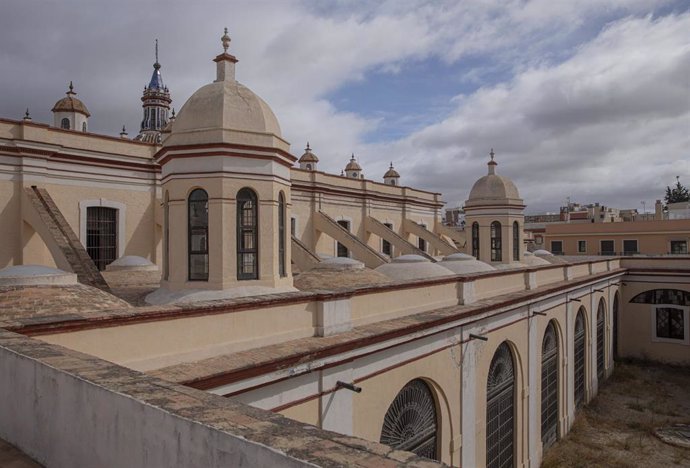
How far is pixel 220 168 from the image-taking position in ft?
29.2

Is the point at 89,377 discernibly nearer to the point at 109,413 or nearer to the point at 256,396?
the point at 109,413

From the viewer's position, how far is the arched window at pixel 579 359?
684 inches

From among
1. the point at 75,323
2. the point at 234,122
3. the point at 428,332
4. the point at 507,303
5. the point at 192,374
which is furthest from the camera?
the point at 507,303

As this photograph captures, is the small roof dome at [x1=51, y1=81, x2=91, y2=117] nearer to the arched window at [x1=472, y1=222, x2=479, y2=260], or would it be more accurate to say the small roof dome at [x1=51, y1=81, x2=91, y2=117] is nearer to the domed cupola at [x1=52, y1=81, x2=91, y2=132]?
the domed cupola at [x1=52, y1=81, x2=91, y2=132]

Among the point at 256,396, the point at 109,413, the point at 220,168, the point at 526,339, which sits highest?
the point at 220,168

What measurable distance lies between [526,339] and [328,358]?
26.1 ft

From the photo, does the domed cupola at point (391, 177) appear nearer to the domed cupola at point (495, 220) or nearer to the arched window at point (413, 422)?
the domed cupola at point (495, 220)

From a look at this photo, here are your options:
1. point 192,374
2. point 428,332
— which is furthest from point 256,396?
point 428,332

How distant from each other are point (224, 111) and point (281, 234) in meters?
2.52

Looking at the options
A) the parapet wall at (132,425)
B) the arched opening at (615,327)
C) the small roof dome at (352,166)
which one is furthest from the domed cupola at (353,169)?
the parapet wall at (132,425)

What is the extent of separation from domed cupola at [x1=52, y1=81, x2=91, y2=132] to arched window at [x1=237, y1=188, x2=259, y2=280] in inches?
673

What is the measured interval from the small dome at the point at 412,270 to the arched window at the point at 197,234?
503 centimetres

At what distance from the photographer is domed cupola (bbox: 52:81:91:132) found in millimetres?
22547

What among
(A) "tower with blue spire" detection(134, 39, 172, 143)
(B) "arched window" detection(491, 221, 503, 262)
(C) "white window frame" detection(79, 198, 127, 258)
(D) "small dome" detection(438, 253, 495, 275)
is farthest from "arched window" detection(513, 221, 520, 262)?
(A) "tower with blue spire" detection(134, 39, 172, 143)
